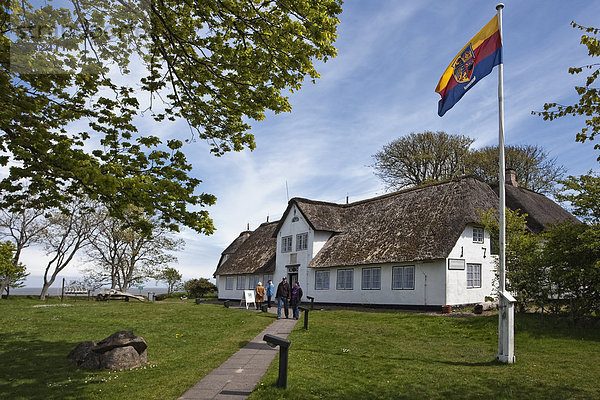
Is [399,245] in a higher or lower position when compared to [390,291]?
higher

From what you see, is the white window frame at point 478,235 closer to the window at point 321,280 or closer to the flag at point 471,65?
the window at point 321,280

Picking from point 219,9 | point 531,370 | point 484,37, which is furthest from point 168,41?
point 531,370

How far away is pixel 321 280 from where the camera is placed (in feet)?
97.6

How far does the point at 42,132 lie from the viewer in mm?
7141

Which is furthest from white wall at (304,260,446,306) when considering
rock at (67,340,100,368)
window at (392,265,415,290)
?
rock at (67,340,100,368)

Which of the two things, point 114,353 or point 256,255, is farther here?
point 256,255

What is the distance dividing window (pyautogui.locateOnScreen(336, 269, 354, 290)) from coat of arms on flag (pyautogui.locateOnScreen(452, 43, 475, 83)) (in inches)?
678

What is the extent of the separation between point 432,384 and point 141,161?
7.41m

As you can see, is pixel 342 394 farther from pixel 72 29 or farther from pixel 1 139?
pixel 72 29

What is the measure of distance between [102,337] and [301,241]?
1919 centimetres

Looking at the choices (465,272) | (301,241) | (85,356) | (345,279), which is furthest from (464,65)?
(301,241)

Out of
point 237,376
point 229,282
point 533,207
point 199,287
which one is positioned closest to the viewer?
point 237,376

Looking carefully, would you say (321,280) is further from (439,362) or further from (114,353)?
(114,353)

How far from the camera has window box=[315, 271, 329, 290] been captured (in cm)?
2930
